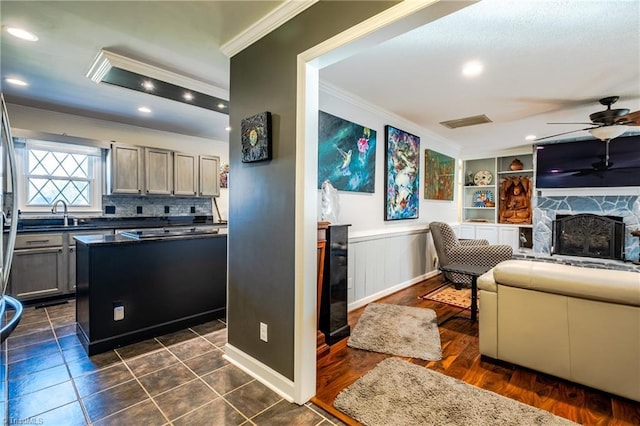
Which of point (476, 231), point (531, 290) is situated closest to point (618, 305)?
point (531, 290)

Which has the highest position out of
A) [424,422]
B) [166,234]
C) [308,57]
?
[308,57]

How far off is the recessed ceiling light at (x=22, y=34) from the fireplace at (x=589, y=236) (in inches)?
313

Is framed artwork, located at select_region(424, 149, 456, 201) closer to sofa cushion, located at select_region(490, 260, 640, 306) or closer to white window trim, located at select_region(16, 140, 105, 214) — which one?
sofa cushion, located at select_region(490, 260, 640, 306)

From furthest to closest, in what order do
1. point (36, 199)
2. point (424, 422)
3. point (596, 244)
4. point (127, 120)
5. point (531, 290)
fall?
1. point (596, 244)
2. point (127, 120)
3. point (36, 199)
4. point (531, 290)
5. point (424, 422)

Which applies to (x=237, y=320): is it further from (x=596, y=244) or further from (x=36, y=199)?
(x=596, y=244)

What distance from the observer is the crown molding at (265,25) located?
1.88 metres

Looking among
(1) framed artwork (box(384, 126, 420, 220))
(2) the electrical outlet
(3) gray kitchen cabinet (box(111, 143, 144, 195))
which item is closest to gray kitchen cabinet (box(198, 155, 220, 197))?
(3) gray kitchen cabinet (box(111, 143, 144, 195))

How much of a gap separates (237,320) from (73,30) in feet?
8.21

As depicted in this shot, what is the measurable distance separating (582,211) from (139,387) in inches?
289

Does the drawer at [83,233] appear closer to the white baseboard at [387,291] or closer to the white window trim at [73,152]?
the white window trim at [73,152]

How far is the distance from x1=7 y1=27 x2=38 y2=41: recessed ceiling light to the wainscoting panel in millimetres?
3268

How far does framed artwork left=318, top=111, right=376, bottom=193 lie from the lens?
3.17 meters

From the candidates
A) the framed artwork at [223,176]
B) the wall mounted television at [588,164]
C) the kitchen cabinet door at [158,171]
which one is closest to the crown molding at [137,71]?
the kitchen cabinet door at [158,171]

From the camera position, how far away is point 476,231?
696 cm
